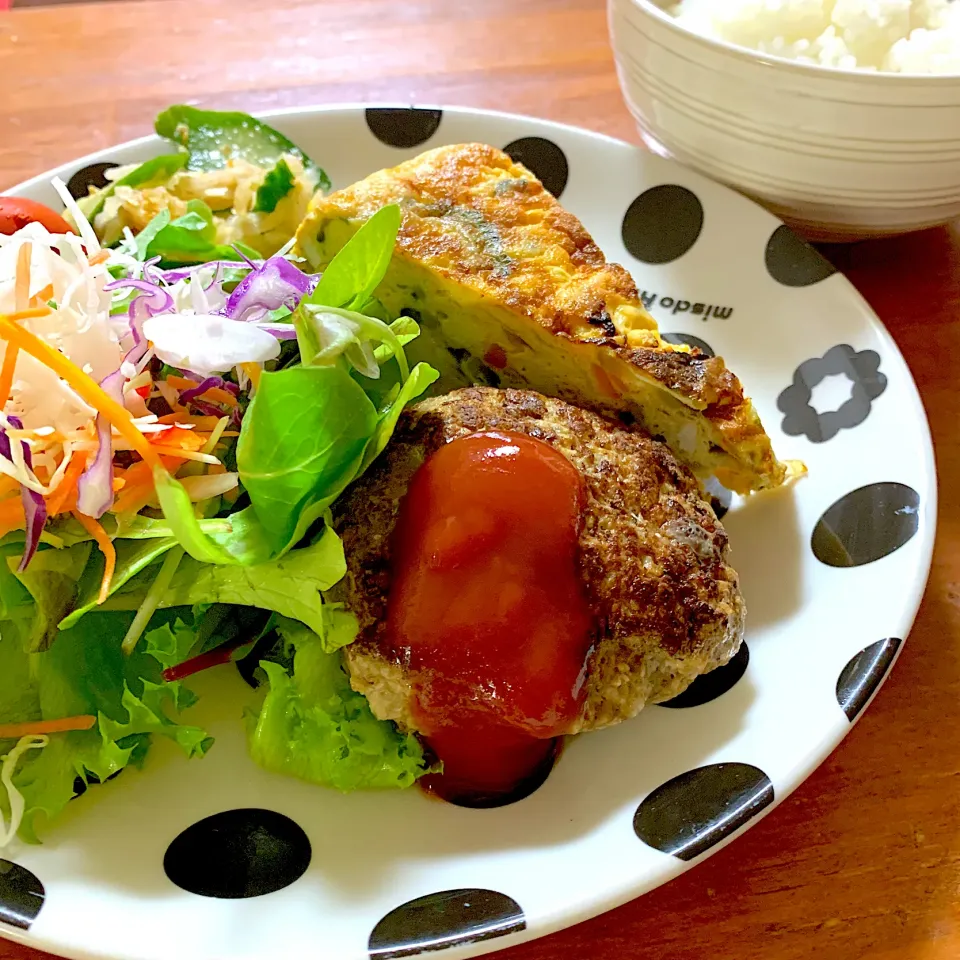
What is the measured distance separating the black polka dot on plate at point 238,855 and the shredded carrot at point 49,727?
0.21 meters

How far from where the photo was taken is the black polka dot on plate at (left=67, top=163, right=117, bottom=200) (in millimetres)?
2058

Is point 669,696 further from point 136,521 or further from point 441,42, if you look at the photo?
point 441,42

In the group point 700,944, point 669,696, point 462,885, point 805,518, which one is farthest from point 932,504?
point 462,885

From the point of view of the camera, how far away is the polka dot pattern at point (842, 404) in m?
1.60

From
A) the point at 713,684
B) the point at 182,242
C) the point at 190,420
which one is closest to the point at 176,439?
the point at 190,420

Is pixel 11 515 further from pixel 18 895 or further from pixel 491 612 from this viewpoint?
pixel 491 612

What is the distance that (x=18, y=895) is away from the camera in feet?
3.65

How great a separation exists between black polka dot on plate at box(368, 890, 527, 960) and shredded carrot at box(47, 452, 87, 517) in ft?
2.26

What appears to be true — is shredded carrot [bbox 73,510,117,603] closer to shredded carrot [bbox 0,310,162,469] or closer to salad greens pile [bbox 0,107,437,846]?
salad greens pile [bbox 0,107,437,846]

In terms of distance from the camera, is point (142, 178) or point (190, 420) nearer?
point (190, 420)

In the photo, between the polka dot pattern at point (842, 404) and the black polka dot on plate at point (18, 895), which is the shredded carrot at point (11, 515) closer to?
the black polka dot on plate at point (18, 895)

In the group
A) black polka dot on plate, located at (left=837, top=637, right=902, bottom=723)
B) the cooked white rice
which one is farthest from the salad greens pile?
the cooked white rice

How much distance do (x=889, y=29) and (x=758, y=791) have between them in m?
1.60

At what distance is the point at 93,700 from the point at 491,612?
0.61 meters
